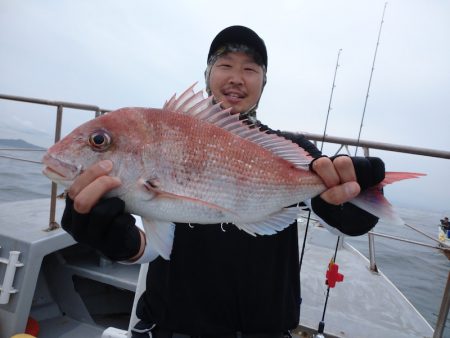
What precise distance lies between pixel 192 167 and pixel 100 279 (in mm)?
2952

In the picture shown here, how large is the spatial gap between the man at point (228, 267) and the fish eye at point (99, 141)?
325 millimetres

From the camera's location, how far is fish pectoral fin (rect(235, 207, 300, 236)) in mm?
1496

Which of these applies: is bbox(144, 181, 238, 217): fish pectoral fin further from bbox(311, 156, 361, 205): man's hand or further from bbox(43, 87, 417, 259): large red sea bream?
bbox(311, 156, 361, 205): man's hand

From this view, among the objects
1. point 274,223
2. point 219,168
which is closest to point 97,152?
point 219,168

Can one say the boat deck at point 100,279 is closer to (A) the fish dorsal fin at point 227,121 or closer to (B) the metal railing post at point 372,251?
(B) the metal railing post at point 372,251

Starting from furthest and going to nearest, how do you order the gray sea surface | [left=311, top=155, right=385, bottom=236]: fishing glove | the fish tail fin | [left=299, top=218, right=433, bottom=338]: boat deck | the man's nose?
the gray sea surface
[left=299, top=218, right=433, bottom=338]: boat deck
the man's nose
[left=311, top=155, right=385, bottom=236]: fishing glove
the fish tail fin

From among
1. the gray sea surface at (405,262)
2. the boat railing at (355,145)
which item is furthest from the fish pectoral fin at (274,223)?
the gray sea surface at (405,262)

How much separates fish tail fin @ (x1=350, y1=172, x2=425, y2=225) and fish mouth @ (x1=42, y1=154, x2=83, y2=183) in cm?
132

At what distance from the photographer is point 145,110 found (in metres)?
1.42

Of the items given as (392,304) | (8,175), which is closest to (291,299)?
(392,304)

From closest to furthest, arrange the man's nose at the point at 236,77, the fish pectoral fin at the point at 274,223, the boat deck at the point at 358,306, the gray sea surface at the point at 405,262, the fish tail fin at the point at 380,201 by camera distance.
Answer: the fish tail fin at the point at 380,201 < the fish pectoral fin at the point at 274,223 < the man's nose at the point at 236,77 < the boat deck at the point at 358,306 < the gray sea surface at the point at 405,262

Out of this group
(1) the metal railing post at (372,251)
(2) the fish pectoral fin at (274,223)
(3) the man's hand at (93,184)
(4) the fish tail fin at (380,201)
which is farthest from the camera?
(1) the metal railing post at (372,251)

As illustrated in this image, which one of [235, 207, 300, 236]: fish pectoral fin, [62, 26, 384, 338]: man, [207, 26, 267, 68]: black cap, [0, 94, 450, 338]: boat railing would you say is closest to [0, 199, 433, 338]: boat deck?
[0, 94, 450, 338]: boat railing

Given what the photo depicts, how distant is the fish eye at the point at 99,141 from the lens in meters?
1.32
